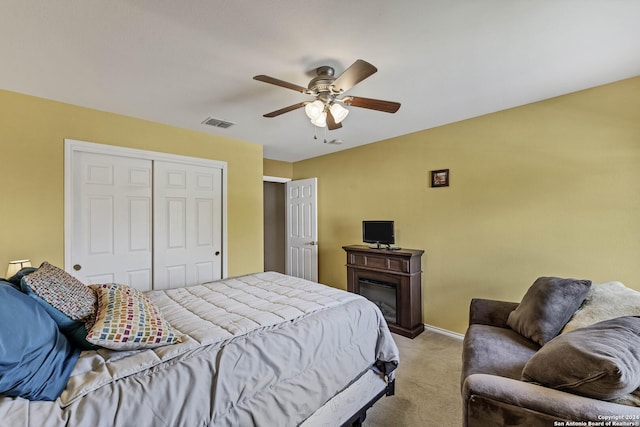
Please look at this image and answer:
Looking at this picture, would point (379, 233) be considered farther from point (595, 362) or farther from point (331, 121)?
point (595, 362)

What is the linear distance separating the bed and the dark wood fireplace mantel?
1249mm

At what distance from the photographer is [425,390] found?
6.90 ft

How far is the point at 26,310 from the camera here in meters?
0.99

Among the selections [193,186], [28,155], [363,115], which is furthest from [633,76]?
[28,155]

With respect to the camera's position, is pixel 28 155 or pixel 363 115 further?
pixel 363 115

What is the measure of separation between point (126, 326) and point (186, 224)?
2.25 meters

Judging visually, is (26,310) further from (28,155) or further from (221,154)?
(221,154)

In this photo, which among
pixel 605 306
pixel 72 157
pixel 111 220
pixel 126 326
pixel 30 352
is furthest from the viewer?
pixel 111 220

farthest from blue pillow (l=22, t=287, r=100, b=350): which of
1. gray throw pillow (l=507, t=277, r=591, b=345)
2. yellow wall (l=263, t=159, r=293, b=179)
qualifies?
yellow wall (l=263, t=159, r=293, b=179)

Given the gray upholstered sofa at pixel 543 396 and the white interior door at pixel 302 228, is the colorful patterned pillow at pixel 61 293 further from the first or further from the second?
the white interior door at pixel 302 228

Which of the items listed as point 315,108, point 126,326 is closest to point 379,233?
point 315,108

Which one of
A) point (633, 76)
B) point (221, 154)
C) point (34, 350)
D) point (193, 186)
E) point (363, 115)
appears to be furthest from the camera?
point (221, 154)

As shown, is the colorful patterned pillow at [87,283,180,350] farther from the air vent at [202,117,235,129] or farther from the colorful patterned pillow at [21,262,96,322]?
the air vent at [202,117,235,129]

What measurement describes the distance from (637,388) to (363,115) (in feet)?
8.54
